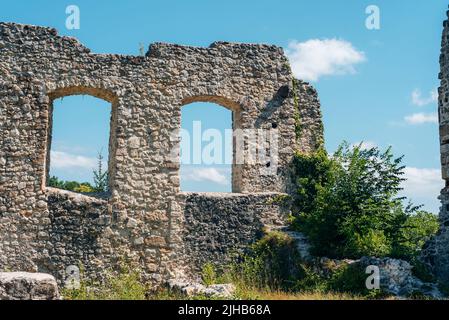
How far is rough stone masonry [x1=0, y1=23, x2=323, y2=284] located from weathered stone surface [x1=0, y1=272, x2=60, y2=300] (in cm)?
382

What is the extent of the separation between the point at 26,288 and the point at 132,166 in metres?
4.70

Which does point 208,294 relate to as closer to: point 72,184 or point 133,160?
point 133,160

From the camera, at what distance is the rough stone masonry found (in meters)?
11.1

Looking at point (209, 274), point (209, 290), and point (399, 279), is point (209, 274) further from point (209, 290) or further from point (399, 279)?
point (399, 279)

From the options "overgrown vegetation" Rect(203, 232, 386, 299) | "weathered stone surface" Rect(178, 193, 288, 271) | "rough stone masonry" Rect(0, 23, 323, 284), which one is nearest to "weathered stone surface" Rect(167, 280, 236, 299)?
"overgrown vegetation" Rect(203, 232, 386, 299)

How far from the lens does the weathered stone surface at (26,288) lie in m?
7.17

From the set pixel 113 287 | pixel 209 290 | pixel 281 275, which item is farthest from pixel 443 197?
pixel 113 287

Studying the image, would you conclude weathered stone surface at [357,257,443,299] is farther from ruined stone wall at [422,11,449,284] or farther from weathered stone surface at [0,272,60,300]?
weathered stone surface at [0,272,60,300]

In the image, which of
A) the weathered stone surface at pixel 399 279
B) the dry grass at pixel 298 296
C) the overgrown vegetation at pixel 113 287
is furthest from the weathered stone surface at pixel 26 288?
the weathered stone surface at pixel 399 279

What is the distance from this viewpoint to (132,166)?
11594 mm

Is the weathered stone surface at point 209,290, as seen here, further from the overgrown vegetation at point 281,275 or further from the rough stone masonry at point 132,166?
the rough stone masonry at point 132,166

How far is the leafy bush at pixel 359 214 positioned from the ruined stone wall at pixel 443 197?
2.01 feet
